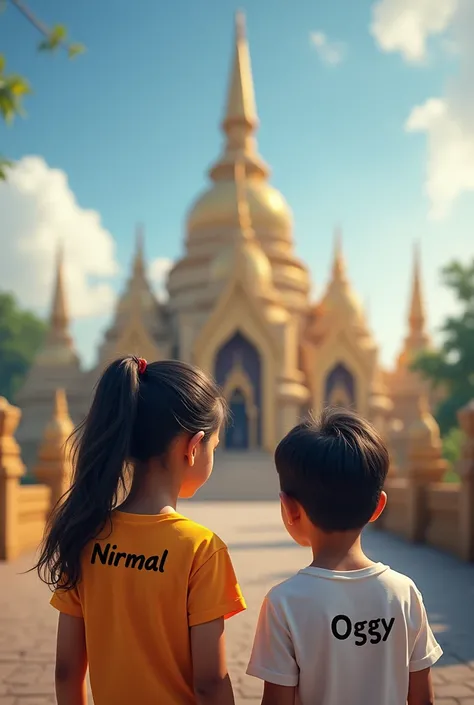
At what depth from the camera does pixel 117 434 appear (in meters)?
1.72

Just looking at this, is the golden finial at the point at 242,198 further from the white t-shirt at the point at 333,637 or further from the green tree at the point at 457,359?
the white t-shirt at the point at 333,637

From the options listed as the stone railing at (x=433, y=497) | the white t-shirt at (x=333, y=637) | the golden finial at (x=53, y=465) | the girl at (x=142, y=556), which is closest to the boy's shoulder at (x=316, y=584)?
the white t-shirt at (x=333, y=637)

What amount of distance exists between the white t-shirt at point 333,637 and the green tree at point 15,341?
39.5 meters

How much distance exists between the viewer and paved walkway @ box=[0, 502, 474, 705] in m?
3.39

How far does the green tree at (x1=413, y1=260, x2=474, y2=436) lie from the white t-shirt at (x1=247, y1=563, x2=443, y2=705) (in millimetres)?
18761

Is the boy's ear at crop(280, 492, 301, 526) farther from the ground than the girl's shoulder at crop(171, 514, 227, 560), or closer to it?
farther from the ground

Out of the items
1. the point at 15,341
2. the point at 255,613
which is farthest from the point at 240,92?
the point at 255,613

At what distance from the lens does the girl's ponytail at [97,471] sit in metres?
1.71

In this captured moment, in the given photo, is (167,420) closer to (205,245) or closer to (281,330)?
(281,330)

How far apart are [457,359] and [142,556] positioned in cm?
1950

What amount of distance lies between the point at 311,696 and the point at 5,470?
6.70 meters

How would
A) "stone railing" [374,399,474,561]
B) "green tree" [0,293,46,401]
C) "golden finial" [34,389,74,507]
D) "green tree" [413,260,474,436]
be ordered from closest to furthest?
"stone railing" [374,399,474,561]
"golden finial" [34,389,74,507]
"green tree" [413,260,474,436]
"green tree" [0,293,46,401]

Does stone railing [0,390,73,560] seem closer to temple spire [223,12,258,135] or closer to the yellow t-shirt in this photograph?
the yellow t-shirt

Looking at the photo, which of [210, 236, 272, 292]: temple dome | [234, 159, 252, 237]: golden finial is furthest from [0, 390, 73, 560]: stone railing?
[234, 159, 252, 237]: golden finial
